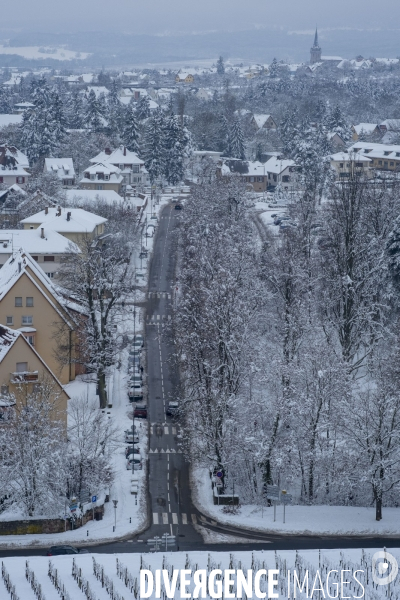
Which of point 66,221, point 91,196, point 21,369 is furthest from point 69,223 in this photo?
point 21,369

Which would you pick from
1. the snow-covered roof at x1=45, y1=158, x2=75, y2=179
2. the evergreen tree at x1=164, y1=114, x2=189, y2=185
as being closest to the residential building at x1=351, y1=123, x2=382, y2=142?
the evergreen tree at x1=164, y1=114, x2=189, y2=185

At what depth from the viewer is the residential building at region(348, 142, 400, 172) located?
5281 inches

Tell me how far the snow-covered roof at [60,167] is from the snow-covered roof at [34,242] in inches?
1657

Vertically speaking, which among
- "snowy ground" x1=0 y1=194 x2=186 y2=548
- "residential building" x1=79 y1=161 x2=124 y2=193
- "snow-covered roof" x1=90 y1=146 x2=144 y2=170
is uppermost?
"snow-covered roof" x1=90 y1=146 x2=144 y2=170

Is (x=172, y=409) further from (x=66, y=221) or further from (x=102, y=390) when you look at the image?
(x=66, y=221)

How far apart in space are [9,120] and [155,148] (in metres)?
50.3

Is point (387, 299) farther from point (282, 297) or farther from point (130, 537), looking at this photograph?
point (130, 537)

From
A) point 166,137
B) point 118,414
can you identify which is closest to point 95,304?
point 118,414

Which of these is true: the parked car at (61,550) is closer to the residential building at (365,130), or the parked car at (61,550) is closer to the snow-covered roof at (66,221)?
the snow-covered roof at (66,221)

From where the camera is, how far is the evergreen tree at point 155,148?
390 ft

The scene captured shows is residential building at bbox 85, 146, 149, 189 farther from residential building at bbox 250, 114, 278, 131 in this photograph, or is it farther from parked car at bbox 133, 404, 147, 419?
parked car at bbox 133, 404, 147, 419

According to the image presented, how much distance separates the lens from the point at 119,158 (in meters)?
120

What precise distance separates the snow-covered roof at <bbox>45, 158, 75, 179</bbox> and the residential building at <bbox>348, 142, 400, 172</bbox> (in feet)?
132

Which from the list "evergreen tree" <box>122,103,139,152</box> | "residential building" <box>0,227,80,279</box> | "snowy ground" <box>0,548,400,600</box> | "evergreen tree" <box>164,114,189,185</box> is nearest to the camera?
"snowy ground" <box>0,548,400,600</box>
